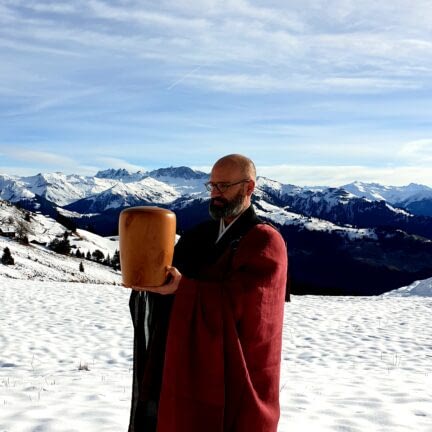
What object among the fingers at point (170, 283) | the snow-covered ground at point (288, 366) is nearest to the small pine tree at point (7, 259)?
the snow-covered ground at point (288, 366)

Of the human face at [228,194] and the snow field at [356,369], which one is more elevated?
the human face at [228,194]

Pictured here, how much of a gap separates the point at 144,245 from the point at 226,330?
2.78 feet

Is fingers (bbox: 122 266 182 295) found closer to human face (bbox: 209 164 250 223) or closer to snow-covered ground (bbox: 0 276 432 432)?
human face (bbox: 209 164 250 223)

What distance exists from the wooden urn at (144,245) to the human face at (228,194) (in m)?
0.63

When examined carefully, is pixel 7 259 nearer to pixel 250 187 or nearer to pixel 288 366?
pixel 288 366

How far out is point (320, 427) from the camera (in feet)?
19.1

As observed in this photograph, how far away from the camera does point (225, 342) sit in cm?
308

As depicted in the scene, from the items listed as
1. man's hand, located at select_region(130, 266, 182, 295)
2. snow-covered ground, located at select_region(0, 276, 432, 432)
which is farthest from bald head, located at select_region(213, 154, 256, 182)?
snow-covered ground, located at select_region(0, 276, 432, 432)

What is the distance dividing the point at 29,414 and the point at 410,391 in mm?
5808

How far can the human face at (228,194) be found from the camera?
3229mm

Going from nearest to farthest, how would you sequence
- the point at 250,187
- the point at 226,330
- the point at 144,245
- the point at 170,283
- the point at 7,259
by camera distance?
the point at 144,245, the point at 170,283, the point at 226,330, the point at 250,187, the point at 7,259

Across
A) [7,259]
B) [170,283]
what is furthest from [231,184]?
[7,259]

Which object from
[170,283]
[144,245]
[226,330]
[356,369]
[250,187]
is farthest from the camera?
[356,369]

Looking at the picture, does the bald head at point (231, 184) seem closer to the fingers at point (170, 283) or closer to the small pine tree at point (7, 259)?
the fingers at point (170, 283)
